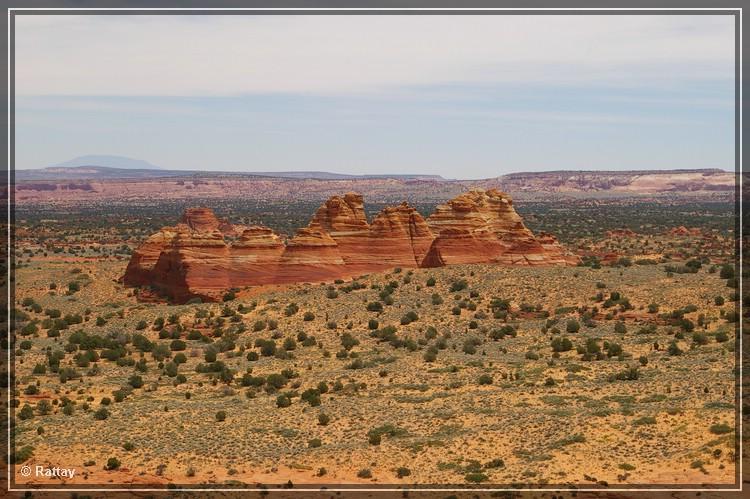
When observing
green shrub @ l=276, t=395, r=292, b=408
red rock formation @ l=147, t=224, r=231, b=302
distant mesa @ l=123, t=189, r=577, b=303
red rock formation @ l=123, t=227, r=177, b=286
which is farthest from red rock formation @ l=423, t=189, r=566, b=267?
green shrub @ l=276, t=395, r=292, b=408

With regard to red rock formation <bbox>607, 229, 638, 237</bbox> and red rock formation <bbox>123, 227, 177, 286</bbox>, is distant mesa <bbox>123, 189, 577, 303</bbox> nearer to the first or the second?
red rock formation <bbox>123, 227, 177, 286</bbox>

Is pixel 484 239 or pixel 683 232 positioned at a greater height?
pixel 683 232

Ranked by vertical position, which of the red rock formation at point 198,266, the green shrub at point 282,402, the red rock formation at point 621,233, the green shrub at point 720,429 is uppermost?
the red rock formation at point 621,233

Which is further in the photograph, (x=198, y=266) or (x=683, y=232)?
(x=683, y=232)

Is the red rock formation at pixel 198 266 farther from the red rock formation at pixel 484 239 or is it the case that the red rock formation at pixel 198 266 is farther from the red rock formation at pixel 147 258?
the red rock formation at pixel 484 239

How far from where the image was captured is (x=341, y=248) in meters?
56.2

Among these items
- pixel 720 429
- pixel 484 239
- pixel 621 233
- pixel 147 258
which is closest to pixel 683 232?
pixel 621 233

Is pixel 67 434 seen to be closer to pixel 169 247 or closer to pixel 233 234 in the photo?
pixel 169 247

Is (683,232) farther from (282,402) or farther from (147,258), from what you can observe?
(282,402)

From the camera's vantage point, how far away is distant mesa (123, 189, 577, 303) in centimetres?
5353

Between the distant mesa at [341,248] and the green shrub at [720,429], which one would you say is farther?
Result: the distant mesa at [341,248]

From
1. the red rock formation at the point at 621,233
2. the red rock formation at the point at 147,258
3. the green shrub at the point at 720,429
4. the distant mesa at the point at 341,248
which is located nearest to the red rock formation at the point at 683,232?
the red rock formation at the point at 621,233

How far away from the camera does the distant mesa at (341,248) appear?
53.5 m

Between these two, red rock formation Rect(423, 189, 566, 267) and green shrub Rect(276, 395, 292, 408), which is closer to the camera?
green shrub Rect(276, 395, 292, 408)
